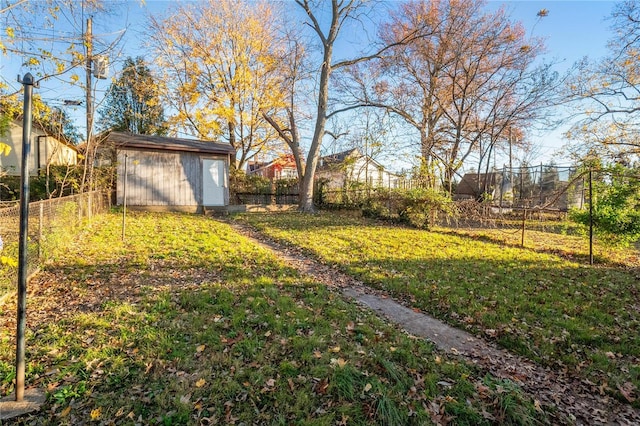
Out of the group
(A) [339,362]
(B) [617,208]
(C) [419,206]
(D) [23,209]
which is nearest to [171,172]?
(C) [419,206]

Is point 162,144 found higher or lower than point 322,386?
higher

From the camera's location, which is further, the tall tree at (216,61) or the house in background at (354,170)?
the tall tree at (216,61)

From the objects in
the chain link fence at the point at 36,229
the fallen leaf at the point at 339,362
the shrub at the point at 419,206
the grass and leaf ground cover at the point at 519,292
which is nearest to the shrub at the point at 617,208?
the grass and leaf ground cover at the point at 519,292

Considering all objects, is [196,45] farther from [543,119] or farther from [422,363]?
[422,363]

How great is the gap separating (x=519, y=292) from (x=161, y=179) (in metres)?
13.6

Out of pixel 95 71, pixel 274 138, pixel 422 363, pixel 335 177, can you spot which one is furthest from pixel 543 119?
pixel 95 71

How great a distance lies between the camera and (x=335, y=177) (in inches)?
811

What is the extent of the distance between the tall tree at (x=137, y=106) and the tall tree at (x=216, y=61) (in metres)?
1.42

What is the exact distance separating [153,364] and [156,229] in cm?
698

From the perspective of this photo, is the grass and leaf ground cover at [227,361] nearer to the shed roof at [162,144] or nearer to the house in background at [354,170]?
the shed roof at [162,144]

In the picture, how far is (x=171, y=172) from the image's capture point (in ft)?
46.7

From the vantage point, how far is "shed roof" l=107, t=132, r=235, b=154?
13.2 m

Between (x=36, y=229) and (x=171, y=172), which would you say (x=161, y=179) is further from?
(x=36, y=229)

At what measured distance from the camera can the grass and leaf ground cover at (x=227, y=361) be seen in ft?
8.36
